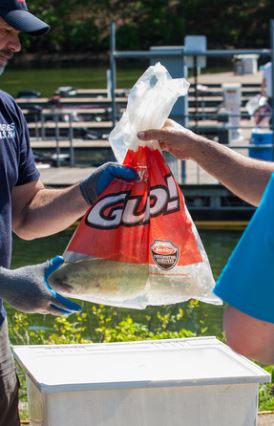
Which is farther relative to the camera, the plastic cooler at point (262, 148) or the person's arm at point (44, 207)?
the plastic cooler at point (262, 148)

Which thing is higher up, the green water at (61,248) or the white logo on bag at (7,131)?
the white logo on bag at (7,131)

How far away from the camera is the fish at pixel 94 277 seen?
2.88 meters

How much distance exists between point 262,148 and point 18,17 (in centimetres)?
1003

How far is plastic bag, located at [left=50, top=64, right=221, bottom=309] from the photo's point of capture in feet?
9.49

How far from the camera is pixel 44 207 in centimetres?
319

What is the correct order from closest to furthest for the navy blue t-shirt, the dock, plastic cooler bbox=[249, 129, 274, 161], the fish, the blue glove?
the blue glove
the fish
the navy blue t-shirt
plastic cooler bbox=[249, 129, 274, 161]
the dock

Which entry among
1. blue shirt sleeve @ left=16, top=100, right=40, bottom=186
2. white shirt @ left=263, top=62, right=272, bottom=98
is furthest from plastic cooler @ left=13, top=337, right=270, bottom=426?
white shirt @ left=263, top=62, right=272, bottom=98

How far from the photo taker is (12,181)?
119 inches

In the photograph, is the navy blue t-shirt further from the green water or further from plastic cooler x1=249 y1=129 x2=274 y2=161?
plastic cooler x1=249 y1=129 x2=274 y2=161

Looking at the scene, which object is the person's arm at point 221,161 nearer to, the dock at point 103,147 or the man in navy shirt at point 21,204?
the man in navy shirt at point 21,204

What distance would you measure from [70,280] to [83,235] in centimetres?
13

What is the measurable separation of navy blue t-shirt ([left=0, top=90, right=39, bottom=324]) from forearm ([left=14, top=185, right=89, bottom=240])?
11cm

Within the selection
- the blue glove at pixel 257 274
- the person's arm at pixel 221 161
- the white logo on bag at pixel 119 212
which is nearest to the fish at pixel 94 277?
the white logo on bag at pixel 119 212

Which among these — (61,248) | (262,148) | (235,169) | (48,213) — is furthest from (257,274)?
(262,148)
